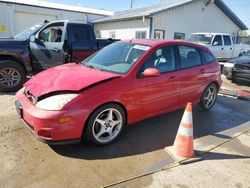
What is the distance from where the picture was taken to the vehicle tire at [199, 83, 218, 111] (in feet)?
16.4

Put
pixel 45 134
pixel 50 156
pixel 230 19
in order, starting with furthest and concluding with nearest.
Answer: pixel 230 19
pixel 50 156
pixel 45 134

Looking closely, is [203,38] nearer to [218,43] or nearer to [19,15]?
[218,43]

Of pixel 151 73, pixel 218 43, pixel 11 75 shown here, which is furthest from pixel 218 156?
pixel 218 43

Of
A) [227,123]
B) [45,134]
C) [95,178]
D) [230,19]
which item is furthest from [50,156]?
[230,19]

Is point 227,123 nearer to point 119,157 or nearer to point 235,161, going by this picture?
point 235,161

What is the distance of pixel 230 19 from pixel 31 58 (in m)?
18.9

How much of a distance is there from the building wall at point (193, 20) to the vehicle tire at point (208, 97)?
A: 32.4ft

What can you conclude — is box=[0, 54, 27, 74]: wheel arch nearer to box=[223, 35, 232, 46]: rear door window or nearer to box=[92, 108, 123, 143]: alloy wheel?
box=[92, 108, 123, 143]: alloy wheel

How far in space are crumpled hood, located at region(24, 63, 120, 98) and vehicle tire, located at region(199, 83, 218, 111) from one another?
262 centimetres

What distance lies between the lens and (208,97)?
5.14 m

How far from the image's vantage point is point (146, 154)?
3197 millimetres

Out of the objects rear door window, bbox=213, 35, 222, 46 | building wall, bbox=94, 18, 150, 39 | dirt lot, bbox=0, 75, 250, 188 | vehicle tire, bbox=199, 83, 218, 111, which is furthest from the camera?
building wall, bbox=94, 18, 150, 39

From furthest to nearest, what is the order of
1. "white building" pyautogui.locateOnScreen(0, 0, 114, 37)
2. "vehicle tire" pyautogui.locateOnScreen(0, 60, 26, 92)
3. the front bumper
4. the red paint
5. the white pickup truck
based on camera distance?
"white building" pyautogui.locateOnScreen(0, 0, 114, 37) → the white pickup truck → the red paint → "vehicle tire" pyautogui.locateOnScreen(0, 60, 26, 92) → the front bumper

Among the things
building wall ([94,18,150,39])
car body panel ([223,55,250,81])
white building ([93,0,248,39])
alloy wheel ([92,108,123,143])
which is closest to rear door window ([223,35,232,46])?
white building ([93,0,248,39])
